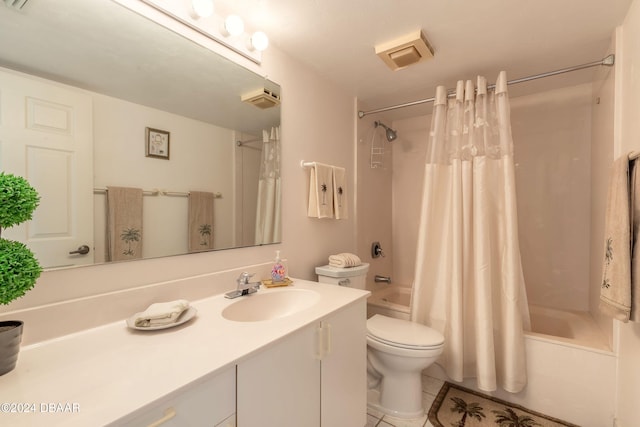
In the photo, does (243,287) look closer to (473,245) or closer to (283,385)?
(283,385)

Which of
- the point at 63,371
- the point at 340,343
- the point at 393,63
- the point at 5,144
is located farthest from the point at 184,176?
the point at 393,63

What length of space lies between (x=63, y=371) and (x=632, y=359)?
2079mm

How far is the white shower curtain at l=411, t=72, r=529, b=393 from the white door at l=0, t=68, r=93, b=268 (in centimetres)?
182

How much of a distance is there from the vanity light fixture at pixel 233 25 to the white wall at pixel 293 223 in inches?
4.4

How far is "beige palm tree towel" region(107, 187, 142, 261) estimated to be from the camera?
97 centimetres

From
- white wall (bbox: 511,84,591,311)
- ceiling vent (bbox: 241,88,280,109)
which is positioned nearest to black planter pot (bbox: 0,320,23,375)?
ceiling vent (bbox: 241,88,280,109)

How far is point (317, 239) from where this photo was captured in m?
1.92

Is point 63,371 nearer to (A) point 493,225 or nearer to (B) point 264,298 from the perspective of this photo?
(B) point 264,298

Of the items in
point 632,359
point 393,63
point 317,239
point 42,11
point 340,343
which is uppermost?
point 393,63

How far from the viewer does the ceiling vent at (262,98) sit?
4.87 ft

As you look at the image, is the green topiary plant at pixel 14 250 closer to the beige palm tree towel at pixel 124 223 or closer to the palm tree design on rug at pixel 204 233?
the beige palm tree towel at pixel 124 223

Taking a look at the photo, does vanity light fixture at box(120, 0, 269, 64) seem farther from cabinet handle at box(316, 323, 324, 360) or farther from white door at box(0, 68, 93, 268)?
cabinet handle at box(316, 323, 324, 360)

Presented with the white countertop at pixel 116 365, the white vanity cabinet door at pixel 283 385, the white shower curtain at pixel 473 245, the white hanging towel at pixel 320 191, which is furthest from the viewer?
the white hanging towel at pixel 320 191

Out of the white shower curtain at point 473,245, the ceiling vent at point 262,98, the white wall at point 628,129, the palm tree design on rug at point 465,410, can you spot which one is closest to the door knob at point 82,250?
the ceiling vent at point 262,98
